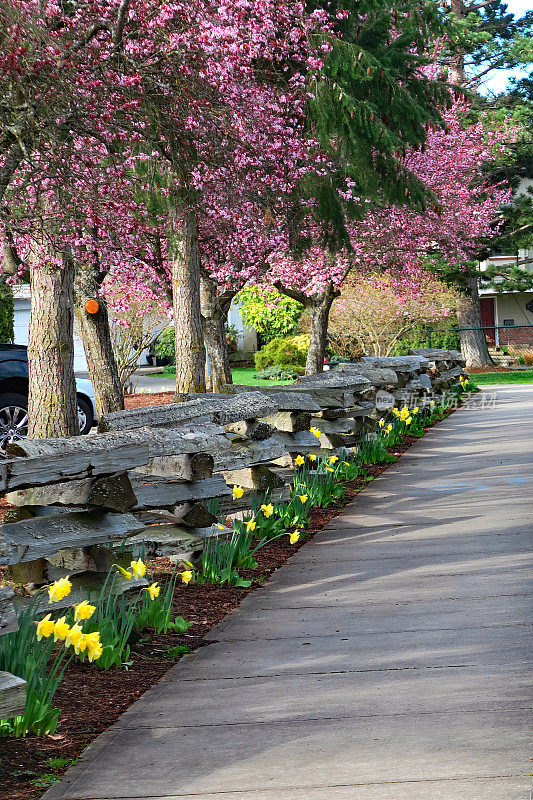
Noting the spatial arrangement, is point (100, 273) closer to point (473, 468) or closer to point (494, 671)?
point (473, 468)

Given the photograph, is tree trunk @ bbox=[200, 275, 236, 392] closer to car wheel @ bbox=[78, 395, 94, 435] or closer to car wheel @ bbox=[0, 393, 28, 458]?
car wheel @ bbox=[78, 395, 94, 435]

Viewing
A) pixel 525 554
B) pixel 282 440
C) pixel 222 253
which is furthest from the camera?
pixel 222 253

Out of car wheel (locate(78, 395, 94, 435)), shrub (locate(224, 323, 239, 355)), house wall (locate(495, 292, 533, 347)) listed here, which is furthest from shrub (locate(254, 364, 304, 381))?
car wheel (locate(78, 395, 94, 435))

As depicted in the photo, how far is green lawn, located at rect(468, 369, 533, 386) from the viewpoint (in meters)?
29.5

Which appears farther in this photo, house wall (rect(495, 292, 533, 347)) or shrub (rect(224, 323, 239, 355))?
house wall (rect(495, 292, 533, 347))

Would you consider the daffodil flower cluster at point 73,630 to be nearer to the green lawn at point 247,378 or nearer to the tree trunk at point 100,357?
→ the tree trunk at point 100,357

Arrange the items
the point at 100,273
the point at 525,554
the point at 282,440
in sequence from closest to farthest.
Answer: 1. the point at 525,554
2. the point at 282,440
3. the point at 100,273

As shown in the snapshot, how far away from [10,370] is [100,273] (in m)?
2.74

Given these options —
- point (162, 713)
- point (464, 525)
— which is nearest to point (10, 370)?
point (464, 525)

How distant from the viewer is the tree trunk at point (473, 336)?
36.0m

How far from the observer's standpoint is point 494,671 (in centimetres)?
448

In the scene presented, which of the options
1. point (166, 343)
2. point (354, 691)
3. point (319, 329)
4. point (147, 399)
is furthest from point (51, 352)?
point (166, 343)

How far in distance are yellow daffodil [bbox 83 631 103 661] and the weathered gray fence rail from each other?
40cm

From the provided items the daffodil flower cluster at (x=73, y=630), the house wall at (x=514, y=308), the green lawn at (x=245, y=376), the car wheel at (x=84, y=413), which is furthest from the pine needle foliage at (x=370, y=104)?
the house wall at (x=514, y=308)
